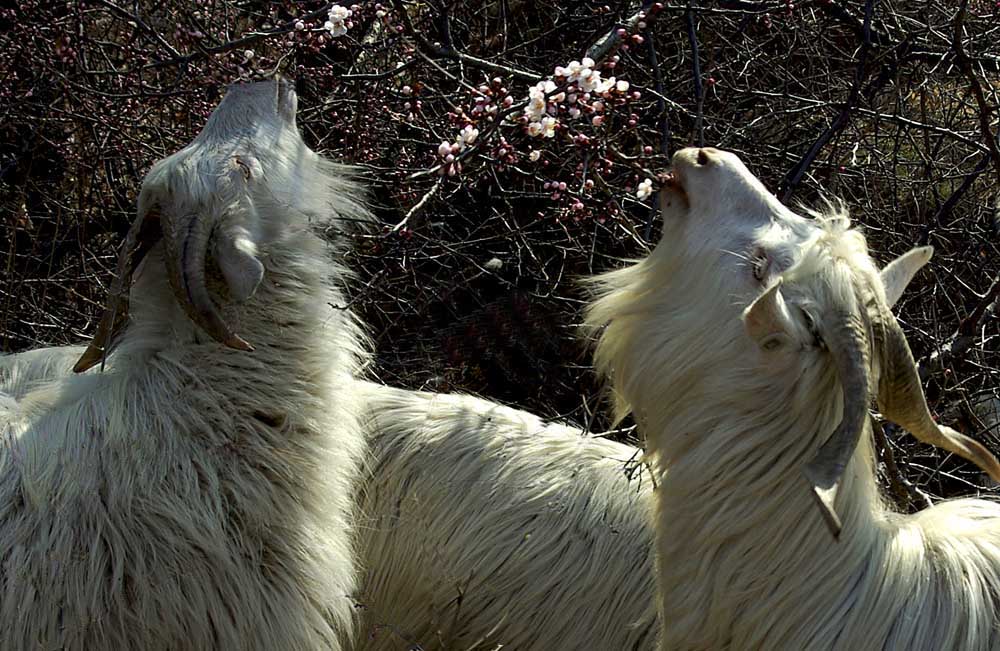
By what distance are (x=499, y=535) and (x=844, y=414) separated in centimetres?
166

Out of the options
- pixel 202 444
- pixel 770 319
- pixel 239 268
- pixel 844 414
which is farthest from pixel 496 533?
pixel 844 414

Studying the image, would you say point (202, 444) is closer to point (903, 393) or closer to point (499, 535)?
point (499, 535)

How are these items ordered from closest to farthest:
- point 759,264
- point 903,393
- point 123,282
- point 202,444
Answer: point 903,393 < point 759,264 < point 202,444 < point 123,282

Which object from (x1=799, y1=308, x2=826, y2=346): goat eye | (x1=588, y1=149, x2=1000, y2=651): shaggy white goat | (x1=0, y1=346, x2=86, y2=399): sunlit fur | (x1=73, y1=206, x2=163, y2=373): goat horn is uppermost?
(x1=799, y1=308, x2=826, y2=346): goat eye

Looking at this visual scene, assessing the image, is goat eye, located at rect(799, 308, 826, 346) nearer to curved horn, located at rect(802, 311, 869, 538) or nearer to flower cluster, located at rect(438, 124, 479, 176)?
curved horn, located at rect(802, 311, 869, 538)

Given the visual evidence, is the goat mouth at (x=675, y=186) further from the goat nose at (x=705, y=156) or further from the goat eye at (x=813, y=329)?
the goat eye at (x=813, y=329)

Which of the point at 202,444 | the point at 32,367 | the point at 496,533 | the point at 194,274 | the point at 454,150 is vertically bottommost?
the point at 32,367

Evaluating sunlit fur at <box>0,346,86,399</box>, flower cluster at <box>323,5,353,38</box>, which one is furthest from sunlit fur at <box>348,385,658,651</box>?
flower cluster at <box>323,5,353,38</box>

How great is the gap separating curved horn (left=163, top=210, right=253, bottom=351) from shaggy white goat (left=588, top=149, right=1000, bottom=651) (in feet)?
3.61

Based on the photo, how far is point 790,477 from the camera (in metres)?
2.47

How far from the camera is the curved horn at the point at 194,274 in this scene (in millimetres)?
2773

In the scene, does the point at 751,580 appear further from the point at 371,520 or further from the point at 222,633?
the point at 371,520

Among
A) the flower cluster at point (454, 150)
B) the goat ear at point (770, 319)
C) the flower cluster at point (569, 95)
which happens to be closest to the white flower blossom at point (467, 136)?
the flower cluster at point (454, 150)

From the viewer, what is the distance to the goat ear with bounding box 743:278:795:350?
2371mm
